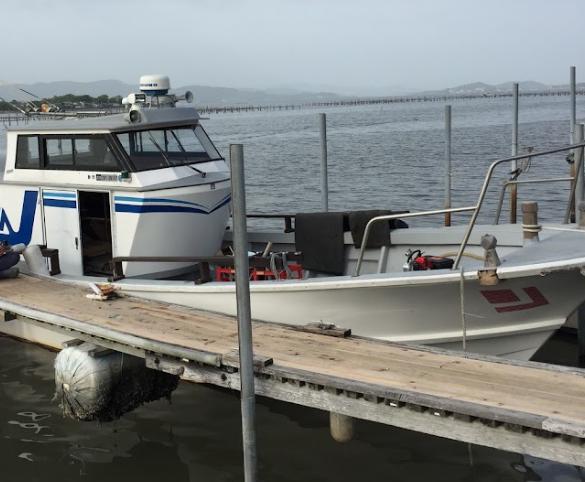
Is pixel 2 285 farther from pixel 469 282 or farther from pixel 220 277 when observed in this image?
pixel 469 282

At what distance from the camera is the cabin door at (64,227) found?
913cm

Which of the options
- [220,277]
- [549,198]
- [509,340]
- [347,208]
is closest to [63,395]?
[220,277]

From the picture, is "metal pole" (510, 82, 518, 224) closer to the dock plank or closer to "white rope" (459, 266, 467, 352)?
"white rope" (459, 266, 467, 352)

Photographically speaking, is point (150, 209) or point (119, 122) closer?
point (150, 209)

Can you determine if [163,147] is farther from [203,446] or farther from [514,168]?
[514,168]

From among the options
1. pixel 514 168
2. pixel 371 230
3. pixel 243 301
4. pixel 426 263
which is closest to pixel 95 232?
pixel 371 230

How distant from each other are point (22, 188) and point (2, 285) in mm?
1259

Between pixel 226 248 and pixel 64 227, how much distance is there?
2107 mm

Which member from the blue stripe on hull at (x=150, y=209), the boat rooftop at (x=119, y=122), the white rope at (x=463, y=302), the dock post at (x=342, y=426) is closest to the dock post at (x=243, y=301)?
the dock post at (x=342, y=426)

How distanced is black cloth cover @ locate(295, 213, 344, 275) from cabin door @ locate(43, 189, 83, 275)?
278 cm

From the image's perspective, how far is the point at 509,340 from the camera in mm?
7324

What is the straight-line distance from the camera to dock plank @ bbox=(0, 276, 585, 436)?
535 centimetres

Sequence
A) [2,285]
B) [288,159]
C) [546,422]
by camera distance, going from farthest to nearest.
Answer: [288,159], [2,285], [546,422]

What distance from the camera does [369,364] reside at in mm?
6273
